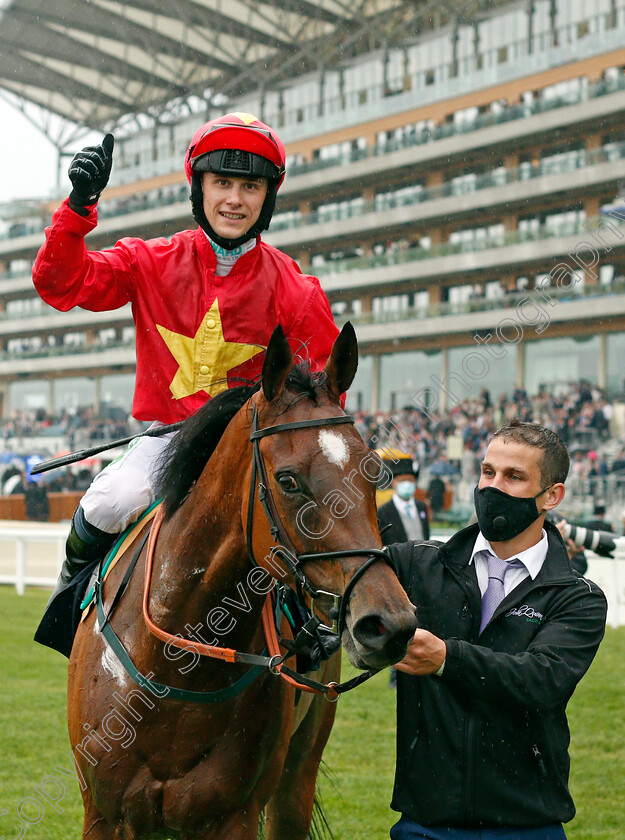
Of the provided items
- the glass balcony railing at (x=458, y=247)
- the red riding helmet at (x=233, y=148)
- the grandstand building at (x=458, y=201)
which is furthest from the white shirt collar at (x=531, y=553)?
the glass balcony railing at (x=458, y=247)

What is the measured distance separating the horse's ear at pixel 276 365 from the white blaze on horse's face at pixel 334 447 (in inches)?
7.2

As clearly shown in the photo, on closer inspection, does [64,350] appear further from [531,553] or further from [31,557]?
[531,553]

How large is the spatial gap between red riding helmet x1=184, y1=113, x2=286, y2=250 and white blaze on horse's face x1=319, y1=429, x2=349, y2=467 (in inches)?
36.6

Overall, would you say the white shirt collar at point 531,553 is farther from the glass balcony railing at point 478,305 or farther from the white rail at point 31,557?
the glass balcony railing at point 478,305

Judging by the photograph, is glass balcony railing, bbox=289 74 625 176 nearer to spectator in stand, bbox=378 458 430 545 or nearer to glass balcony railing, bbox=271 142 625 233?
glass balcony railing, bbox=271 142 625 233

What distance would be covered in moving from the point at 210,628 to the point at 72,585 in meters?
0.79

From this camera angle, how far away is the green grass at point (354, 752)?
4242mm

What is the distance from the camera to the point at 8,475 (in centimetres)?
2245

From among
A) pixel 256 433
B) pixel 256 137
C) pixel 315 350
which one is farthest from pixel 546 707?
pixel 256 137

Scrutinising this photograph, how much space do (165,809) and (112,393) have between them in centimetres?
3485

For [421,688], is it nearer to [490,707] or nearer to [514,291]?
[490,707]

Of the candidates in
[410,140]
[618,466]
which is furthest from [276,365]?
[410,140]

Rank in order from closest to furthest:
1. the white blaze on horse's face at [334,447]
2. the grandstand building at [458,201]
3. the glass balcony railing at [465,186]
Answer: the white blaze on horse's face at [334,447], the grandstand building at [458,201], the glass balcony railing at [465,186]

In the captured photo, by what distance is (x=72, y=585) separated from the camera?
286 cm
